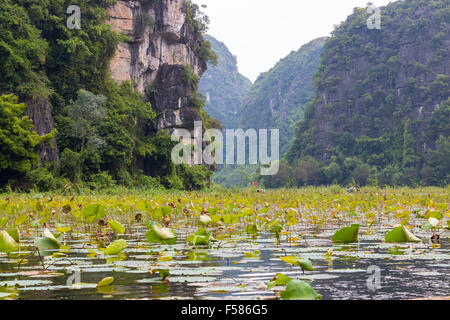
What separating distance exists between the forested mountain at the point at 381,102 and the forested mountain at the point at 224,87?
50725 mm

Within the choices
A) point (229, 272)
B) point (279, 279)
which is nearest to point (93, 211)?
point (229, 272)

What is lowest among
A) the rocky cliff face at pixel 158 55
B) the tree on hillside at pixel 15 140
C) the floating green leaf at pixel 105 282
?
the floating green leaf at pixel 105 282

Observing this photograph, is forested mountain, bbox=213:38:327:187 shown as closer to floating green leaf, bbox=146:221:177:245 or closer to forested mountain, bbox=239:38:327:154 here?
forested mountain, bbox=239:38:327:154

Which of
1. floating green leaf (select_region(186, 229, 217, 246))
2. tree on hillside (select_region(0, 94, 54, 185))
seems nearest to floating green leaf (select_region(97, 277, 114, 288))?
floating green leaf (select_region(186, 229, 217, 246))

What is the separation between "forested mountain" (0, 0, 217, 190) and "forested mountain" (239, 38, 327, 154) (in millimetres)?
64674

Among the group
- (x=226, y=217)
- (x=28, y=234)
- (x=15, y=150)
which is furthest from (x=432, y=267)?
(x=15, y=150)

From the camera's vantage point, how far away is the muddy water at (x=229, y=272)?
244 cm

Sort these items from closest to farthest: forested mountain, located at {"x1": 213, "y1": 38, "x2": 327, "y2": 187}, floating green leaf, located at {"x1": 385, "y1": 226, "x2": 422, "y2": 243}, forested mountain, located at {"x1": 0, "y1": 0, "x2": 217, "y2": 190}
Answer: floating green leaf, located at {"x1": 385, "y1": 226, "x2": 422, "y2": 243} < forested mountain, located at {"x1": 0, "y1": 0, "x2": 217, "y2": 190} < forested mountain, located at {"x1": 213, "y1": 38, "x2": 327, "y2": 187}

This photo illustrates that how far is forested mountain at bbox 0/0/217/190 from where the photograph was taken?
21.3 meters

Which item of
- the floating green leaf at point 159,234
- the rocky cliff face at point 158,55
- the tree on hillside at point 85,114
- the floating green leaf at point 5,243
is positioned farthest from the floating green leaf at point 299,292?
the rocky cliff face at point 158,55

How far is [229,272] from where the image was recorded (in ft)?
10.1

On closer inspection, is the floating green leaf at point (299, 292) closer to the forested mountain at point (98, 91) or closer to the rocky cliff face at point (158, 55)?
the forested mountain at point (98, 91)

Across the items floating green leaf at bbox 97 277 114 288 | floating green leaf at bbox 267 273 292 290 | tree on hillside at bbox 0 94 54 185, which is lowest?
floating green leaf at bbox 97 277 114 288

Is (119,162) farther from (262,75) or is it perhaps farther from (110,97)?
(262,75)
